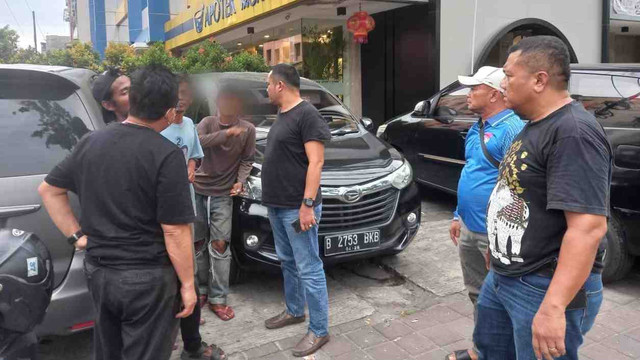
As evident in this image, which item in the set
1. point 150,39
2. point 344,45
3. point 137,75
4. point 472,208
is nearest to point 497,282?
point 472,208

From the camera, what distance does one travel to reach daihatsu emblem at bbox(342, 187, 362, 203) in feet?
12.5

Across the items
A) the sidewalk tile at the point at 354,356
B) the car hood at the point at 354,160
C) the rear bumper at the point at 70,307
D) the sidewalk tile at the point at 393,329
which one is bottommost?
the sidewalk tile at the point at 354,356

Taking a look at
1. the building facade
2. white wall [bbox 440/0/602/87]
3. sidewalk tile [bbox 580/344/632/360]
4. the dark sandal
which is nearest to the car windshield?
the dark sandal

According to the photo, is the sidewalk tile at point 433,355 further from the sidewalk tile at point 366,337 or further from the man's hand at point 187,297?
the man's hand at point 187,297

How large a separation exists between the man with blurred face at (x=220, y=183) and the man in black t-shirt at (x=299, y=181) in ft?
1.71

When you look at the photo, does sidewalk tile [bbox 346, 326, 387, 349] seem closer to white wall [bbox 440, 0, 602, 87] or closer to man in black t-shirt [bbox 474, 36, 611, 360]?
man in black t-shirt [bbox 474, 36, 611, 360]

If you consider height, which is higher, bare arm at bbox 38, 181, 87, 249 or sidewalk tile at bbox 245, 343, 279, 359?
bare arm at bbox 38, 181, 87, 249

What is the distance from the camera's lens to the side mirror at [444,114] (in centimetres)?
588

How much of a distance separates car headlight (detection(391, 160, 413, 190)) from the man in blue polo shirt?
4.16ft

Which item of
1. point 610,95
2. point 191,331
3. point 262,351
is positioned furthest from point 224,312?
point 610,95

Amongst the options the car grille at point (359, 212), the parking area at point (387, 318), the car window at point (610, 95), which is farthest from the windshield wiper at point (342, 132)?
the car window at point (610, 95)

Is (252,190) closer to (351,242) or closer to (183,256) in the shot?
(351,242)

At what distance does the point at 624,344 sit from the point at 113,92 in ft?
11.1

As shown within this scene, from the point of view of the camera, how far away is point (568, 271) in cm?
164
